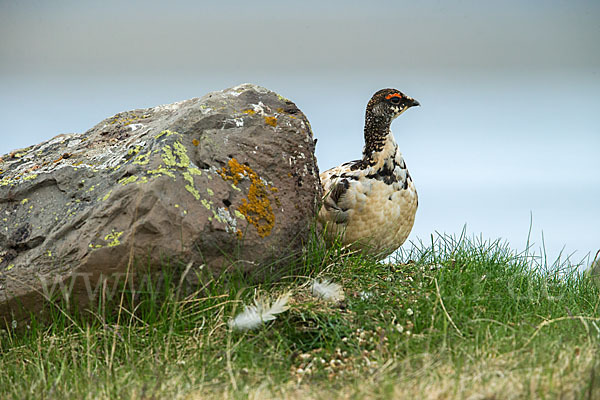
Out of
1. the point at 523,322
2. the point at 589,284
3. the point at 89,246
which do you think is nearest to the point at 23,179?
the point at 89,246

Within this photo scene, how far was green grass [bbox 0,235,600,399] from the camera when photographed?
3.75 m

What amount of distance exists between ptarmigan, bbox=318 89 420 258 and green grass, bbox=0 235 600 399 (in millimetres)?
535

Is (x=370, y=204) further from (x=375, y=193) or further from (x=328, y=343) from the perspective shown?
(x=328, y=343)

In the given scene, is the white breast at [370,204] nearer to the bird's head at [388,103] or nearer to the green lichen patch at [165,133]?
the bird's head at [388,103]

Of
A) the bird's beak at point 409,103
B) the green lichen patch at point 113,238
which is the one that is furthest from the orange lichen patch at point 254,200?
the bird's beak at point 409,103

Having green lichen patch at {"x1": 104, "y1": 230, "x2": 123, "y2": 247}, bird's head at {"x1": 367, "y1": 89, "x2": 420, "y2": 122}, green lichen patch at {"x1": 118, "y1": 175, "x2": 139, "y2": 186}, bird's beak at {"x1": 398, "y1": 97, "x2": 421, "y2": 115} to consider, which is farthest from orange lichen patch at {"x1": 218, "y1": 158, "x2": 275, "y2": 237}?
bird's beak at {"x1": 398, "y1": 97, "x2": 421, "y2": 115}

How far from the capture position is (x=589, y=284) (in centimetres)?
644

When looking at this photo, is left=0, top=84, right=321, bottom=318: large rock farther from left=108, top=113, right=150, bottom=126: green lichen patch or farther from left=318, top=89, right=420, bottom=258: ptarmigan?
left=318, top=89, right=420, bottom=258: ptarmigan

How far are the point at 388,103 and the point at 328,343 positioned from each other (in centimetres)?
284

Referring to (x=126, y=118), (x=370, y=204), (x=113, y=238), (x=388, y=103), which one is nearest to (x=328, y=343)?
(x=113, y=238)

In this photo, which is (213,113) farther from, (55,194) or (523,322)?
(523,322)

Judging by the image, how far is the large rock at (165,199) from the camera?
4.77m

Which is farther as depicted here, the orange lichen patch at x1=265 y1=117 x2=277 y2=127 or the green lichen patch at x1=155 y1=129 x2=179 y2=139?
the orange lichen patch at x1=265 y1=117 x2=277 y2=127

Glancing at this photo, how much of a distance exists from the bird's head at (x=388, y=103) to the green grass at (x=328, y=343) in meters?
1.59
